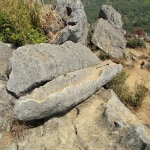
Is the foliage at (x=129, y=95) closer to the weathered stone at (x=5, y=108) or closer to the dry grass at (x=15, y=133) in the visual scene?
the dry grass at (x=15, y=133)

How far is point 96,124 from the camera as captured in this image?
6.32m

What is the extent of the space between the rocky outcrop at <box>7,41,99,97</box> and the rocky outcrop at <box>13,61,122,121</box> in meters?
0.27

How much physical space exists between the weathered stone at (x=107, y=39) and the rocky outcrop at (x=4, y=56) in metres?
5.68

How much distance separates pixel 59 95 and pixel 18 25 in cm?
357

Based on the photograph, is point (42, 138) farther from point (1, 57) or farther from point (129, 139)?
point (1, 57)

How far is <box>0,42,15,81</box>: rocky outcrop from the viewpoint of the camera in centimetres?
704

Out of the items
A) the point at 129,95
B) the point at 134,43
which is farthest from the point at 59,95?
the point at 134,43

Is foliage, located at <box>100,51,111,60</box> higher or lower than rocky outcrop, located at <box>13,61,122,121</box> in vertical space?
lower

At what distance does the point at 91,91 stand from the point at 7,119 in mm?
2786

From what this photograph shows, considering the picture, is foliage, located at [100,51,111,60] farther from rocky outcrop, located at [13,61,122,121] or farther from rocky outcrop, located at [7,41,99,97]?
rocky outcrop, located at [7,41,99,97]

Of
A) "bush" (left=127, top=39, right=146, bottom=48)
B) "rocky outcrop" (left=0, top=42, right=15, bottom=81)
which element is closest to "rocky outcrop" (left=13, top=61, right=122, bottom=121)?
"rocky outcrop" (left=0, top=42, right=15, bottom=81)

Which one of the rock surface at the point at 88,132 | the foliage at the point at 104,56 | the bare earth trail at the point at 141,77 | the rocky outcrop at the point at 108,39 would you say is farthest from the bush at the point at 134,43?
the rock surface at the point at 88,132

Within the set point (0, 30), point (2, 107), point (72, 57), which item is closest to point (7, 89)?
point (2, 107)

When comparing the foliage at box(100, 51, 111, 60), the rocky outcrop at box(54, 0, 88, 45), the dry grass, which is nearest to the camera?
the dry grass
